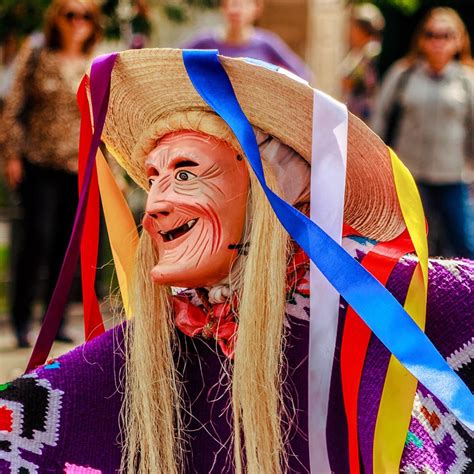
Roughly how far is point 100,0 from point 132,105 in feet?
12.6

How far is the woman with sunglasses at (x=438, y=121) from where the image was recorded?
661 centimetres

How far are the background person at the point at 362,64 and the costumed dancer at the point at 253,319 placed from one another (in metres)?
5.76

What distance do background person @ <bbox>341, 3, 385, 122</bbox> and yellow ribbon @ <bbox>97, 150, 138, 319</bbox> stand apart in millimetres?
5555

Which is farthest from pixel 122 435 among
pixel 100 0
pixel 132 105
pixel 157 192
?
pixel 100 0

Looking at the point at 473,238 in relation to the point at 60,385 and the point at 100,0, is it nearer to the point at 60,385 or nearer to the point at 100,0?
the point at 100,0

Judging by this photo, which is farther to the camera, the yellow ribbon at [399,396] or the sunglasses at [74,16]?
the sunglasses at [74,16]

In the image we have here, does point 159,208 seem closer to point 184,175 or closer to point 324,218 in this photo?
point 184,175

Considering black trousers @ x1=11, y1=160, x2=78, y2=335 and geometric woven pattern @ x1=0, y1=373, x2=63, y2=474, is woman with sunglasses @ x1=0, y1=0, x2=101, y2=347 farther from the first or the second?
geometric woven pattern @ x1=0, y1=373, x2=63, y2=474

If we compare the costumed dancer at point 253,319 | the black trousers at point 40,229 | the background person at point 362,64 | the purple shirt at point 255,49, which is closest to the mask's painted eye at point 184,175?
the costumed dancer at point 253,319

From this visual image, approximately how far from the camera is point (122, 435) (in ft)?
8.63

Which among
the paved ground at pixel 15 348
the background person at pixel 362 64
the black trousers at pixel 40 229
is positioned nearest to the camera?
the paved ground at pixel 15 348

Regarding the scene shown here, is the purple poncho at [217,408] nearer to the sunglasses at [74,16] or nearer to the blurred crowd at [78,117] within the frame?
the blurred crowd at [78,117]

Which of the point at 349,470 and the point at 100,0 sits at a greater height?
the point at 100,0

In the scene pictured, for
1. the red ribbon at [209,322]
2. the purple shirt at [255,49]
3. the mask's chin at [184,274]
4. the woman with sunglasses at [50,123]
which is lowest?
the red ribbon at [209,322]
